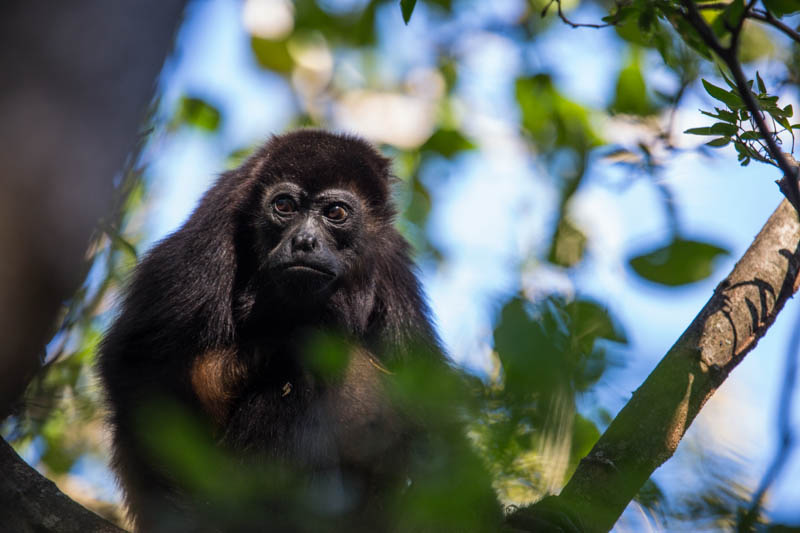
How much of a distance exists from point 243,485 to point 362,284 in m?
3.30

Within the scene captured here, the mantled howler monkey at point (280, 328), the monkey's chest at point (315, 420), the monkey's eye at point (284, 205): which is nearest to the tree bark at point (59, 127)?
the mantled howler monkey at point (280, 328)

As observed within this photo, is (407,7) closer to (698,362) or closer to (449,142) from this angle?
(698,362)

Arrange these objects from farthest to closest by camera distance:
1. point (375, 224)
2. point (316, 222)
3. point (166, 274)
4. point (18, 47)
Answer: point (375, 224)
point (316, 222)
point (166, 274)
point (18, 47)

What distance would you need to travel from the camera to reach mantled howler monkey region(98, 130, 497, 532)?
151 inches

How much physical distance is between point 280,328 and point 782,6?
313 centimetres

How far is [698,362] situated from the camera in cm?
321

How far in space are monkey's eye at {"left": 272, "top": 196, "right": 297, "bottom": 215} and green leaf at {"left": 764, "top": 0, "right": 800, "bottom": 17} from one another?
121 inches

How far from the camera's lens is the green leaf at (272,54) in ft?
25.7

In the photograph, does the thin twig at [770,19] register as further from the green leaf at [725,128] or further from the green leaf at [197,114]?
the green leaf at [197,114]

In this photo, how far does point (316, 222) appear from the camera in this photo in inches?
191

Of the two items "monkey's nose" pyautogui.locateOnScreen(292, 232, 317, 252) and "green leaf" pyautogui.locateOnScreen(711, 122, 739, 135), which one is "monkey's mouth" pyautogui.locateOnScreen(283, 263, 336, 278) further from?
"green leaf" pyautogui.locateOnScreen(711, 122, 739, 135)

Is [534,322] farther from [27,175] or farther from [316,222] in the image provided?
[316,222]

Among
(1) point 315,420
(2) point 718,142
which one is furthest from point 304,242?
(2) point 718,142

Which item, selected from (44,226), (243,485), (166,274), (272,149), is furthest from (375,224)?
(44,226)
